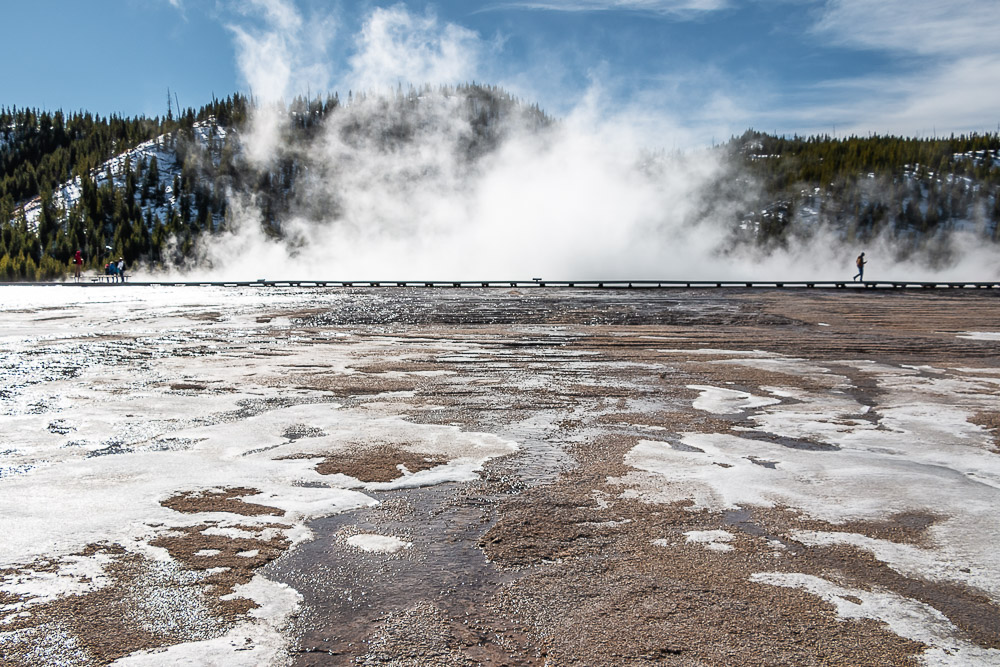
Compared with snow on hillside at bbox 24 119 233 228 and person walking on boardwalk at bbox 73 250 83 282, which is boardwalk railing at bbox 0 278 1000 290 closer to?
person walking on boardwalk at bbox 73 250 83 282

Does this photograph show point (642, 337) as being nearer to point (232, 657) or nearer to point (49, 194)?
point (232, 657)

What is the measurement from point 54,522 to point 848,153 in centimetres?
15542

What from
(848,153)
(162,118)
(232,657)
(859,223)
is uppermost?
(162,118)

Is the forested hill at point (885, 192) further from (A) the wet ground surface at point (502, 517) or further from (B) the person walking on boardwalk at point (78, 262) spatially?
(A) the wet ground surface at point (502, 517)

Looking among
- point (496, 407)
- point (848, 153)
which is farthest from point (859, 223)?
point (496, 407)

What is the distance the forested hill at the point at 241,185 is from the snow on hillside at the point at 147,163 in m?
0.36

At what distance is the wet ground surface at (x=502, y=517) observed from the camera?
9.05 feet

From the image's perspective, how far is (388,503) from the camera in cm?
435

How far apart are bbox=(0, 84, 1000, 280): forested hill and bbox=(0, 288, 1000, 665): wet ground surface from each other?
101078mm

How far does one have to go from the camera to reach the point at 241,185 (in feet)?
446

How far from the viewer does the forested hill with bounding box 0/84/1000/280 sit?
339 feet

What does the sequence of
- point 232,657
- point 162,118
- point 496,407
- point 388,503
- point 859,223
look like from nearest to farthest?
point 232,657, point 388,503, point 496,407, point 859,223, point 162,118

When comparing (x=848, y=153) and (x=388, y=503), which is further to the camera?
(x=848, y=153)

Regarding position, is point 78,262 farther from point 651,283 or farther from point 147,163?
point 147,163
